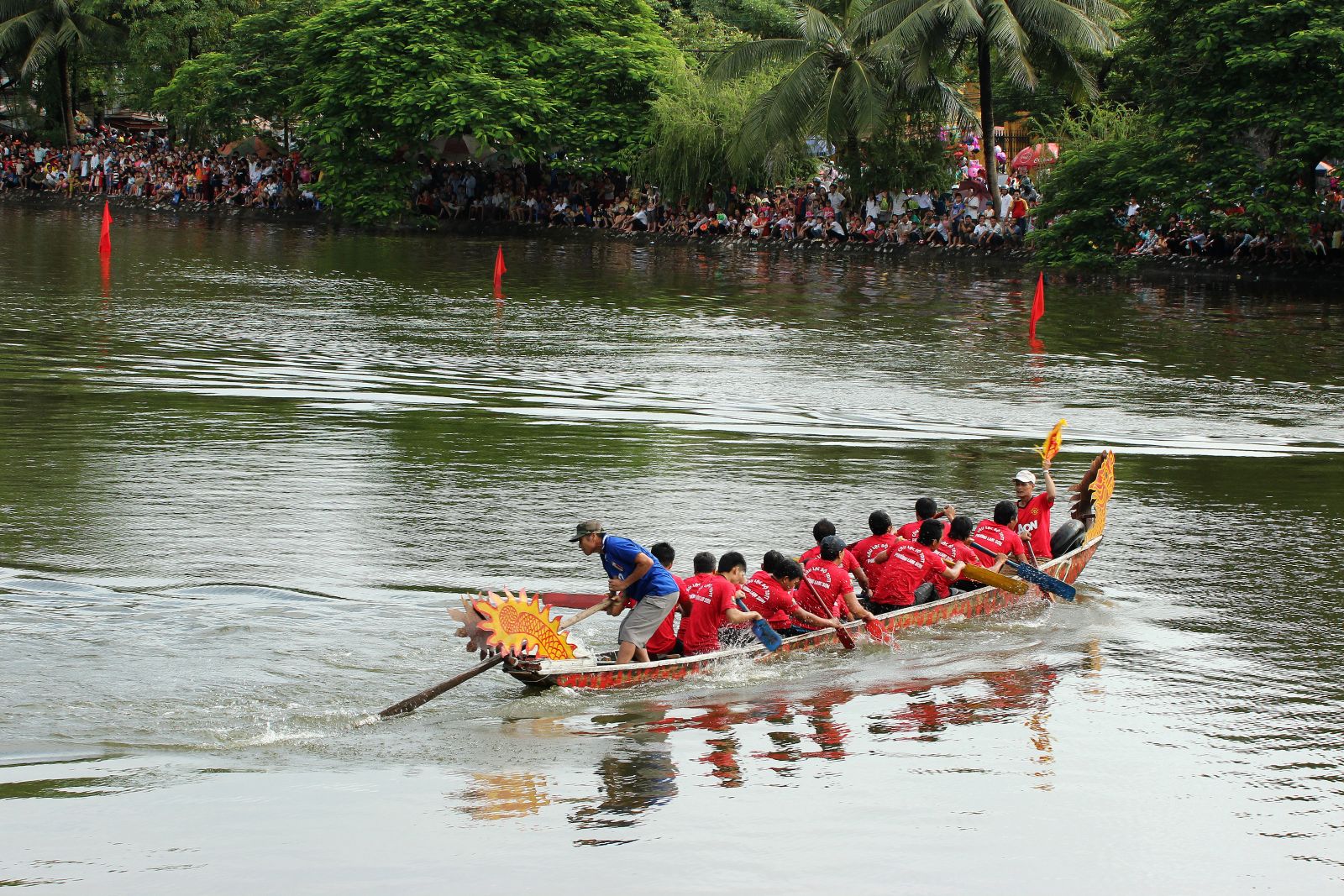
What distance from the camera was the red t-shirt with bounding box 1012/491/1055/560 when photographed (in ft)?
46.5

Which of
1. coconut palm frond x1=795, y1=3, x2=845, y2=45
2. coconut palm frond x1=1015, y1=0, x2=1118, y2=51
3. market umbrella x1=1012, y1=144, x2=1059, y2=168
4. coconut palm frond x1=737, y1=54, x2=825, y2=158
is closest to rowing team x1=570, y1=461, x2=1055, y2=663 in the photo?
coconut palm frond x1=1015, y1=0, x2=1118, y2=51

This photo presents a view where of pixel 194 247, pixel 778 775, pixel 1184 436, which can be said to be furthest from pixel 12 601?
pixel 194 247

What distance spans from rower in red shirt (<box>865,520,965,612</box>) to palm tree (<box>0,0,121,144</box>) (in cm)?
5381

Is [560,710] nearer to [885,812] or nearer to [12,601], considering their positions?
[885,812]

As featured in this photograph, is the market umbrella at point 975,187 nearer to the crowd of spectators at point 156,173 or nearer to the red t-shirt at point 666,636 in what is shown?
the crowd of spectators at point 156,173

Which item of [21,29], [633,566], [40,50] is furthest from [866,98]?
Result: [21,29]

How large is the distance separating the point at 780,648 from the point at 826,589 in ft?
2.27

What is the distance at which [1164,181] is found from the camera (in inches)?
1238

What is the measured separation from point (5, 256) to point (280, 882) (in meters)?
32.2

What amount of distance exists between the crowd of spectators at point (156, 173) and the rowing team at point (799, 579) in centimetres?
4209

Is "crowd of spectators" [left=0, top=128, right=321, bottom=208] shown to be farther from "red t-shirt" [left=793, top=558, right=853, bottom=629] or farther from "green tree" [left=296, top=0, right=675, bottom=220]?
"red t-shirt" [left=793, top=558, right=853, bottom=629]

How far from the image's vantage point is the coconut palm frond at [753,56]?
39.2 metres

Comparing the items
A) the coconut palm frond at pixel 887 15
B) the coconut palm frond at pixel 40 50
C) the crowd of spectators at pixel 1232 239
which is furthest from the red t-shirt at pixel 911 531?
the coconut palm frond at pixel 40 50

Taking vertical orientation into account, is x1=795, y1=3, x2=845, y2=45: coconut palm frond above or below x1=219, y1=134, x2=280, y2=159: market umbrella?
above
